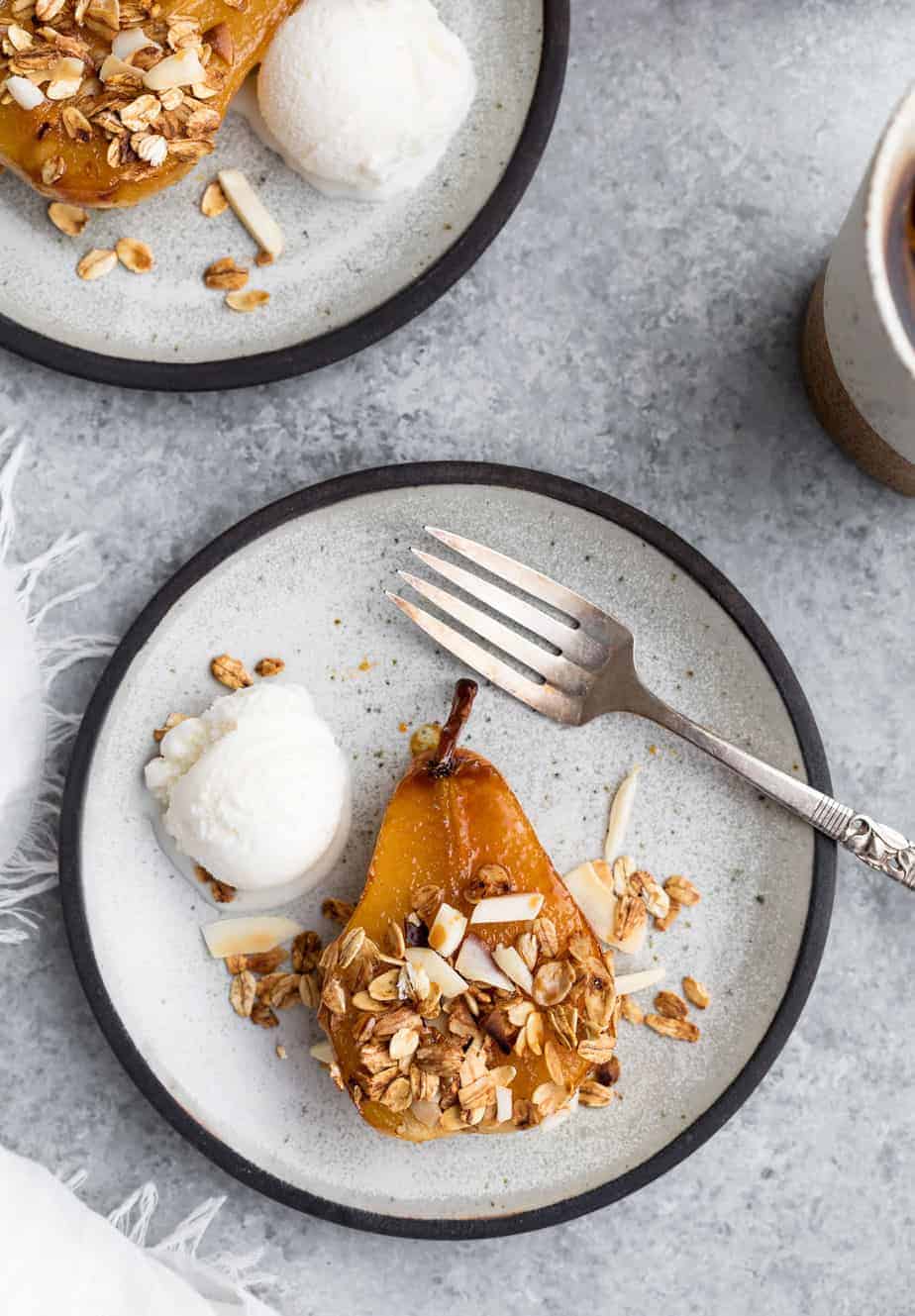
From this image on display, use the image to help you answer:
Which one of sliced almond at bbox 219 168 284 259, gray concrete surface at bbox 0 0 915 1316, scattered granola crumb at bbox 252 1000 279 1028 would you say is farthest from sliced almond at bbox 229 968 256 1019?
sliced almond at bbox 219 168 284 259

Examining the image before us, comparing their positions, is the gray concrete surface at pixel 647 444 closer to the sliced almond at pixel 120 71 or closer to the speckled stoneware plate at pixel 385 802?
the speckled stoneware plate at pixel 385 802

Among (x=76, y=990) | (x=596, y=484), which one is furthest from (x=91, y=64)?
(x=76, y=990)

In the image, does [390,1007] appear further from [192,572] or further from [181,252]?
[181,252]

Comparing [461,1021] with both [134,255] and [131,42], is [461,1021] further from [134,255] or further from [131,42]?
[131,42]

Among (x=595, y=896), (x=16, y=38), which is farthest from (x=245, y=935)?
(x=16, y=38)

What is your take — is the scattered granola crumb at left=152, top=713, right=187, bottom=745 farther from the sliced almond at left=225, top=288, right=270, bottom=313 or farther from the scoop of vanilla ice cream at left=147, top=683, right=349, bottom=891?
the sliced almond at left=225, top=288, right=270, bottom=313
